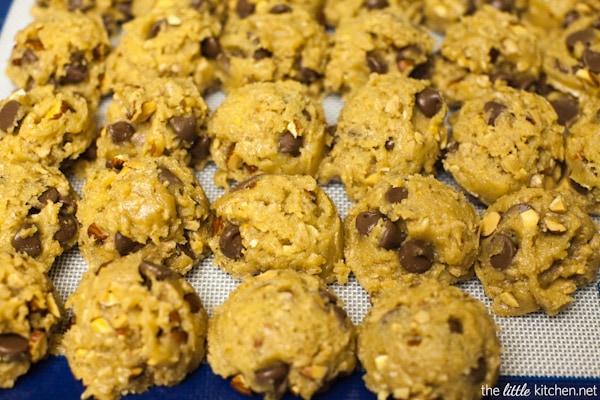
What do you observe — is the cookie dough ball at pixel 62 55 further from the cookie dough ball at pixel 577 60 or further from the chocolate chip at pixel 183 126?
the cookie dough ball at pixel 577 60

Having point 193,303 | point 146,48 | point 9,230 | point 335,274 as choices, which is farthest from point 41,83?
point 335,274

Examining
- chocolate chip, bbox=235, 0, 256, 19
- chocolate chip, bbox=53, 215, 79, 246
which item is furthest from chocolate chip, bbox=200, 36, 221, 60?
chocolate chip, bbox=53, 215, 79, 246

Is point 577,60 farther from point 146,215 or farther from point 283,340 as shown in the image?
point 146,215

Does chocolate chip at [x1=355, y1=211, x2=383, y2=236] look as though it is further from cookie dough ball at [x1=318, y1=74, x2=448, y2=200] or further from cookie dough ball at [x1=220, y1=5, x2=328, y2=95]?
cookie dough ball at [x1=220, y1=5, x2=328, y2=95]

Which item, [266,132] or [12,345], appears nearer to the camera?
[12,345]

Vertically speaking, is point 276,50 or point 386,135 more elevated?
point 276,50

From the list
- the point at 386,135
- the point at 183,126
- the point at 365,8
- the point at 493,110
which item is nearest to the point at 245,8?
the point at 365,8
